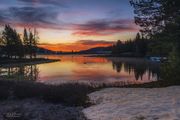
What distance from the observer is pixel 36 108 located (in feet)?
47.9

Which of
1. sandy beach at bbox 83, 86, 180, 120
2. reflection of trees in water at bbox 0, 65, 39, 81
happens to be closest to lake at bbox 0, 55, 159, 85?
reflection of trees in water at bbox 0, 65, 39, 81

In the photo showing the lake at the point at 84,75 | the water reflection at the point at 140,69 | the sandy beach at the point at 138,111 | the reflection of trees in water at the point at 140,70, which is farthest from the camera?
the reflection of trees in water at the point at 140,70

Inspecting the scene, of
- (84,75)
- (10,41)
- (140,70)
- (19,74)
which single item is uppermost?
(10,41)

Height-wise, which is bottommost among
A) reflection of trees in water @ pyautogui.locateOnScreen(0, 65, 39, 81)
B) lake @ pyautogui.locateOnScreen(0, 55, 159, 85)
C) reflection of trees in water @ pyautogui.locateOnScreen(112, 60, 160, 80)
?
reflection of trees in water @ pyautogui.locateOnScreen(112, 60, 160, 80)

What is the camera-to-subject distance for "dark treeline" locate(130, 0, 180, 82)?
27.1 m

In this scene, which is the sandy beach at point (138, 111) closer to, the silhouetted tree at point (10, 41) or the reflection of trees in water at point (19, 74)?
the reflection of trees in water at point (19, 74)

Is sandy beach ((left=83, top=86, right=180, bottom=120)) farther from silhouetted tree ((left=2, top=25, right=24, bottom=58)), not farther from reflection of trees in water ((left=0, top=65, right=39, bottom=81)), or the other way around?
silhouetted tree ((left=2, top=25, right=24, bottom=58))

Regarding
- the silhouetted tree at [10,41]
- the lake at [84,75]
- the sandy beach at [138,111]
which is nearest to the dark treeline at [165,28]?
the lake at [84,75]

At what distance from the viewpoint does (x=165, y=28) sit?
94.3 feet

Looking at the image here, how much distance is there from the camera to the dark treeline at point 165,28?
27.1m

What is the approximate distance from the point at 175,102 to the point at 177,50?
1391 centimetres

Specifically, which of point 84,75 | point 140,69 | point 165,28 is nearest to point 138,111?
point 165,28

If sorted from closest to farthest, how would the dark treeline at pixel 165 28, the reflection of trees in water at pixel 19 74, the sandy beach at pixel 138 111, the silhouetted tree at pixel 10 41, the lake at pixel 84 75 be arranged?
the sandy beach at pixel 138 111
the dark treeline at pixel 165 28
the reflection of trees in water at pixel 19 74
the lake at pixel 84 75
the silhouetted tree at pixel 10 41

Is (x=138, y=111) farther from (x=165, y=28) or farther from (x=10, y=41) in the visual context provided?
(x=10, y=41)
